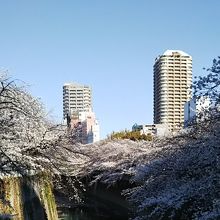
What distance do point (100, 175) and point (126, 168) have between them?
8.23 ft

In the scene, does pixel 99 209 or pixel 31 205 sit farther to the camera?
pixel 99 209

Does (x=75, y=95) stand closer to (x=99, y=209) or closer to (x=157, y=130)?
(x=99, y=209)

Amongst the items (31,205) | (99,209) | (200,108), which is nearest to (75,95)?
(99,209)

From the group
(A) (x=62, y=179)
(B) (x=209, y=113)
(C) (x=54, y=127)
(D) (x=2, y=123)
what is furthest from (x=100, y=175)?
(B) (x=209, y=113)

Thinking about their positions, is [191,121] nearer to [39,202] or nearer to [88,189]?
[39,202]

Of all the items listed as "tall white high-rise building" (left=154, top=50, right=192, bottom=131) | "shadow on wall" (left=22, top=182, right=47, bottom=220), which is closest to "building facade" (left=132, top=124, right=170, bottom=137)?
"tall white high-rise building" (left=154, top=50, right=192, bottom=131)

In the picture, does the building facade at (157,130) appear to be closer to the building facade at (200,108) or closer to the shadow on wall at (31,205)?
the shadow on wall at (31,205)

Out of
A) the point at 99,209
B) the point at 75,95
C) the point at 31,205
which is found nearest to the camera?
the point at 31,205

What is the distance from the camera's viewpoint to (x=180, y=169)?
8984 millimetres

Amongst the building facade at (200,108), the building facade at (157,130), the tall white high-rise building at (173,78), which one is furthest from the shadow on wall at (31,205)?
the tall white high-rise building at (173,78)

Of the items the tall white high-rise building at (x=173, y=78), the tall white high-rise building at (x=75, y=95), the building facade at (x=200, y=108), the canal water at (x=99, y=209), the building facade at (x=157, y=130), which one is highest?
the tall white high-rise building at (x=75, y=95)

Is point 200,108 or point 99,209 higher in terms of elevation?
point 200,108

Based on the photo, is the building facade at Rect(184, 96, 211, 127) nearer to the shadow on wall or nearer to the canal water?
the shadow on wall

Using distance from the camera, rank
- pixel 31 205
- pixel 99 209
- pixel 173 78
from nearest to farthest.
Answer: pixel 31 205 → pixel 99 209 → pixel 173 78
